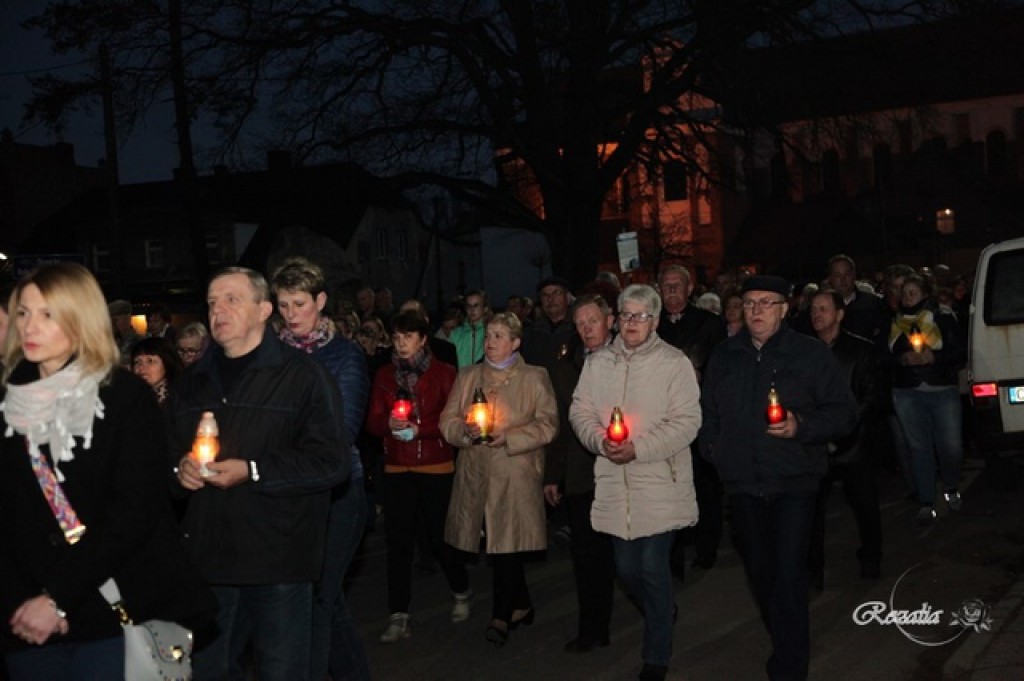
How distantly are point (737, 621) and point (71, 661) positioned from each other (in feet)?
17.1

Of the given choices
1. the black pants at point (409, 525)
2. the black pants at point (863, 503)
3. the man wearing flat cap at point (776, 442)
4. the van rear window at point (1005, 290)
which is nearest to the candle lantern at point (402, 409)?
the black pants at point (409, 525)

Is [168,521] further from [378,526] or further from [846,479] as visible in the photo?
[378,526]

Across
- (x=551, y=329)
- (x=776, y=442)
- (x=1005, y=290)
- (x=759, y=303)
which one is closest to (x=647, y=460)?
(x=776, y=442)

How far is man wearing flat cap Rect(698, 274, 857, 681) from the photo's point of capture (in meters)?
6.66

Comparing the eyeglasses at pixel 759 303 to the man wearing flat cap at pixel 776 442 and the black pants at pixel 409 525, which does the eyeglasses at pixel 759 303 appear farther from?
the black pants at pixel 409 525

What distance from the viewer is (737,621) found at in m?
8.45

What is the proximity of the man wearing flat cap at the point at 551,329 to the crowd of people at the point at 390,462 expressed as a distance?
35mm

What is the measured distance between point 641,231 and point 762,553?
60295 mm

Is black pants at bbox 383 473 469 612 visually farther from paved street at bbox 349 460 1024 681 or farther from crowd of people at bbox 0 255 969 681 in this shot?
paved street at bbox 349 460 1024 681

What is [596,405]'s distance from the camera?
7.30 m

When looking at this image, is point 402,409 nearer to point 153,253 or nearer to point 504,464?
point 504,464

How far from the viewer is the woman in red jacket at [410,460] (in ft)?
27.6

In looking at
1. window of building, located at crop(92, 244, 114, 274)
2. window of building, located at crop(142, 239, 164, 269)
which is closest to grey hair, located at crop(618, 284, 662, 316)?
window of building, located at crop(142, 239, 164, 269)

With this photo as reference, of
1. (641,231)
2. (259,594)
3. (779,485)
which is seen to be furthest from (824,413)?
(641,231)
